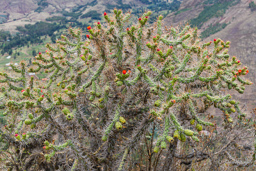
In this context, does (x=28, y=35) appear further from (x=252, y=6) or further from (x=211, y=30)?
(x=252, y=6)

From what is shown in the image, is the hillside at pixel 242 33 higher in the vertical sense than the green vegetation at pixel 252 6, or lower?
lower

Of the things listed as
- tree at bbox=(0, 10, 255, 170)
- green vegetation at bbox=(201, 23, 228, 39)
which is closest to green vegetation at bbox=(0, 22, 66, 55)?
green vegetation at bbox=(201, 23, 228, 39)

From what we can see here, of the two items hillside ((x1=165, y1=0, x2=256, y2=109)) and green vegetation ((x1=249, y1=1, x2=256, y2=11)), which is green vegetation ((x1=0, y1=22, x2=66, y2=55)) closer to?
hillside ((x1=165, y1=0, x2=256, y2=109))

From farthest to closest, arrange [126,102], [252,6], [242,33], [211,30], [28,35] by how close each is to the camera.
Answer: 1. [28,35]
2. [252,6]
3. [211,30]
4. [242,33]
5. [126,102]

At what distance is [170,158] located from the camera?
4137 mm

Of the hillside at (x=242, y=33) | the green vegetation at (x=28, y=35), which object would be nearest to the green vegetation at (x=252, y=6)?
the hillside at (x=242, y=33)

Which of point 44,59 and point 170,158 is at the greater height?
point 44,59

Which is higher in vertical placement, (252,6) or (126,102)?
(126,102)

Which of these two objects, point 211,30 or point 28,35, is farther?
point 28,35

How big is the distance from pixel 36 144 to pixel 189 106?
12.7 ft

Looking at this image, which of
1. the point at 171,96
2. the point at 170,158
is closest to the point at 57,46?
the point at 171,96

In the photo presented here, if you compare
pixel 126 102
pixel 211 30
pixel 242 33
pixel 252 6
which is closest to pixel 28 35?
pixel 211 30

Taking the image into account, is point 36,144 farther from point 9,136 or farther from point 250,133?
point 250,133

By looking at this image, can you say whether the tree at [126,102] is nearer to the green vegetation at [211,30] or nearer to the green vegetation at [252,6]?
the green vegetation at [211,30]
